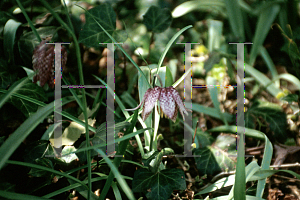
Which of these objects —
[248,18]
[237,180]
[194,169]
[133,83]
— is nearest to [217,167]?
[194,169]

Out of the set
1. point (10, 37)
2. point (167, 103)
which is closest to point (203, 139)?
point (167, 103)

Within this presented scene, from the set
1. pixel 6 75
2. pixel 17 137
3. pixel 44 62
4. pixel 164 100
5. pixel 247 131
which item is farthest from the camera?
pixel 247 131

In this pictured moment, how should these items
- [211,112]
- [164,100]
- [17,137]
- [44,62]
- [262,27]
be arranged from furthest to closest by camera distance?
1. [262,27]
2. [211,112]
3. [44,62]
4. [164,100]
5. [17,137]

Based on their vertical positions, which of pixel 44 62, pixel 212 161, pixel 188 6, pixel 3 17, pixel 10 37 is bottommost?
pixel 212 161

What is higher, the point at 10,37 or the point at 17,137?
the point at 10,37

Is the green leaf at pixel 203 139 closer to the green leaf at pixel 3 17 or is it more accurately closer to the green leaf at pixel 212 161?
the green leaf at pixel 212 161

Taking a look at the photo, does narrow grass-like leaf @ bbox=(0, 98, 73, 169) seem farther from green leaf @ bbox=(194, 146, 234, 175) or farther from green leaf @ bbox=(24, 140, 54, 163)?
green leaf @ bbox=(194, 146, 234, 175)

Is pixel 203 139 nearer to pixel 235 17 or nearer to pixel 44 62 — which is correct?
pixel 44 62

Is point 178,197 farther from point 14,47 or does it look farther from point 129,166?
point 14,47
